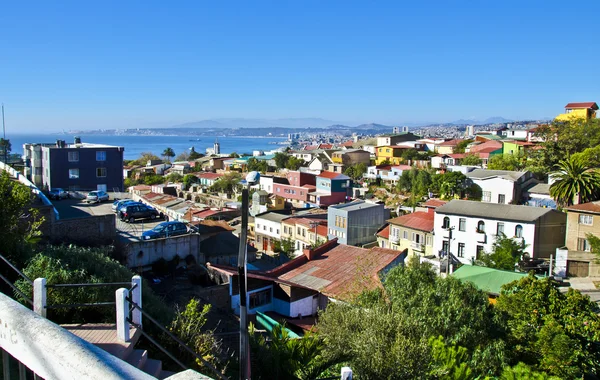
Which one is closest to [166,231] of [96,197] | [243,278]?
[96,197]

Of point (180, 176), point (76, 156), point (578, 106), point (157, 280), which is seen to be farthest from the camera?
point (180, 176)

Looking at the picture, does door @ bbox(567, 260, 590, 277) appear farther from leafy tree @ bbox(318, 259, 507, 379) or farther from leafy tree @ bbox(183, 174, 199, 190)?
leafy tree @ bbox(183, 174, 199, 190)

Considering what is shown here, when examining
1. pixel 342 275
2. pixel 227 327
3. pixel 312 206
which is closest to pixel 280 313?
pixel 342 275

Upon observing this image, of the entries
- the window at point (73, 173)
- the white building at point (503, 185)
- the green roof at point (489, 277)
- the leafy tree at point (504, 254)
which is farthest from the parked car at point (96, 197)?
the white building at point (503, 185)

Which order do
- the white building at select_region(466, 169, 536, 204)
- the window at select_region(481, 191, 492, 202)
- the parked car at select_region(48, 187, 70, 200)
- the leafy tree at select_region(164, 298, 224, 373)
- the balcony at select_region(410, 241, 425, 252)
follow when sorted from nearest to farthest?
the leafy tree at select_region(164, 298, 224, 373) < the parked car at select_region(48, 187, 70, 200) < the balcony at select_region(410, 241, 425, 252) < the white building at select_region(466, 169, 536, 204) < the window at select_region(481, 191, 492, 202)

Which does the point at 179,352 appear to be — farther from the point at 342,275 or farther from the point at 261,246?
the point at 261,246

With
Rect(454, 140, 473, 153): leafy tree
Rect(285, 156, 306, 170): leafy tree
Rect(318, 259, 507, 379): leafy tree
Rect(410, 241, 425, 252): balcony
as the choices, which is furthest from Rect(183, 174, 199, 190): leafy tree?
Rect(318, 259, 507, 379): leafy tree

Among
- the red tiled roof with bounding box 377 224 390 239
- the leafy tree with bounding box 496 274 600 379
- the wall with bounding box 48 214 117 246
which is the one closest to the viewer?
the leafy tree with bounding box 496 274 600 379

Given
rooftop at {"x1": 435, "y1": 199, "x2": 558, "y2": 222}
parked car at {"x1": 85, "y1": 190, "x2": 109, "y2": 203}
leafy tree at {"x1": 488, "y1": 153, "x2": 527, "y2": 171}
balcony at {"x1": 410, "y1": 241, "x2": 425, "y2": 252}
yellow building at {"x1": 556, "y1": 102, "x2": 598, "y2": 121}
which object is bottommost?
balcony at {"x1": 410, "y1": 241, "x2": 425, "y2": 252}
